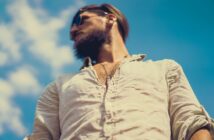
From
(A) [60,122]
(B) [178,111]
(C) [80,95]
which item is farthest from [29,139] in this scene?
(B) [178,111]

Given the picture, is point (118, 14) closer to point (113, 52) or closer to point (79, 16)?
point (79, 16)

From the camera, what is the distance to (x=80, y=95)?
4164 mm

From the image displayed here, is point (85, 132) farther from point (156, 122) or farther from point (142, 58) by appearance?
point (142, 58)

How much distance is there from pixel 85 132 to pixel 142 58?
1441 millimetres

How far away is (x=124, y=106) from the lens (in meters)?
3.92

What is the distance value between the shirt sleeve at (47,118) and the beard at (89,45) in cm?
83

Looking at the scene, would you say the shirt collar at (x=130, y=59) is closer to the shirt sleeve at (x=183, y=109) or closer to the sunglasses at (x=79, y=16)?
the shirt sleeve at (x=183, y=109)

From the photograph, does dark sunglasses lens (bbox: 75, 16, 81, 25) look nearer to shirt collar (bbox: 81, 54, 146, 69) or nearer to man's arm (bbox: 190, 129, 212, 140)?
shirt collar (bbox: 81, 54, 146, 69)

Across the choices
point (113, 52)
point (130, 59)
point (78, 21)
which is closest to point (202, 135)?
point (130, 59)

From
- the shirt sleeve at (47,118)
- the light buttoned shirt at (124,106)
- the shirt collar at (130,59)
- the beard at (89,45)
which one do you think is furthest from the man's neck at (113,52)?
the shirt sleeve at (47,118)

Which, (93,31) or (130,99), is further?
(93,31)

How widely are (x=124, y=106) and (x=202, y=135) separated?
24.4 inches

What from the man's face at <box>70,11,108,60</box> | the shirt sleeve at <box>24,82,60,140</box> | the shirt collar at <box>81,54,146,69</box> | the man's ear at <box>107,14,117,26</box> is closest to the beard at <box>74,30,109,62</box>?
the man's face at <box>70,11,108,60</box>

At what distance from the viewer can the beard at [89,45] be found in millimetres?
5352
